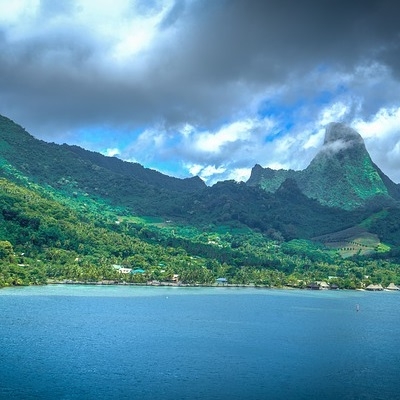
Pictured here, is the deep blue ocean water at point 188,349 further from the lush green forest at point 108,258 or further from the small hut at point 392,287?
the small hut at point 392,287

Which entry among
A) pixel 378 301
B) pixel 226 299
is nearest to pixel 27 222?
pixel 226 299

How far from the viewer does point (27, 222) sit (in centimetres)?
15550

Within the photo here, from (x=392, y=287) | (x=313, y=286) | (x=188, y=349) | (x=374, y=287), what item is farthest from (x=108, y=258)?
(x=188, y=349)

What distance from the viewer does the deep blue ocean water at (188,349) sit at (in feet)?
171

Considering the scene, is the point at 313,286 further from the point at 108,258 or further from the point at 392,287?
the point at 108,258

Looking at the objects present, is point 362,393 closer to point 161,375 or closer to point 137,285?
point 161,375

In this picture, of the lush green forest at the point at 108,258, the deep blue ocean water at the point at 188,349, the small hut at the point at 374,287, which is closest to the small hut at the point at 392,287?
the lush green forest at the point at 108,258

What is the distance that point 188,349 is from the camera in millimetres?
67500

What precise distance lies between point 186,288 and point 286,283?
35.2m

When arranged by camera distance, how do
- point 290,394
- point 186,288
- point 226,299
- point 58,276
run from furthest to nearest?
point 186,288 < point 58,276 < point 226,299 < point 290,394

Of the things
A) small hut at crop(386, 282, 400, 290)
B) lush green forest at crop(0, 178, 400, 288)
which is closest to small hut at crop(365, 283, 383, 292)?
lush green forest at crop(0, 178, 400, 288)

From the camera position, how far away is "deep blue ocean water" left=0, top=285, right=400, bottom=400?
5200 cm

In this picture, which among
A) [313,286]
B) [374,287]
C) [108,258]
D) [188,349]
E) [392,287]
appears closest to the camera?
[188,349]

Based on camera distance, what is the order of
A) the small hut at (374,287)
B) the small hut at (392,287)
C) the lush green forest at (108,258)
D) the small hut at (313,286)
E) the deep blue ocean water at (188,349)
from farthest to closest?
1. the small hut at (392,287)
2. the small hut at (374,287)
3. the small hut at (313,286)
4. the lush green forest at (108,258)
5. the deep blue ocean water at (188,349)
